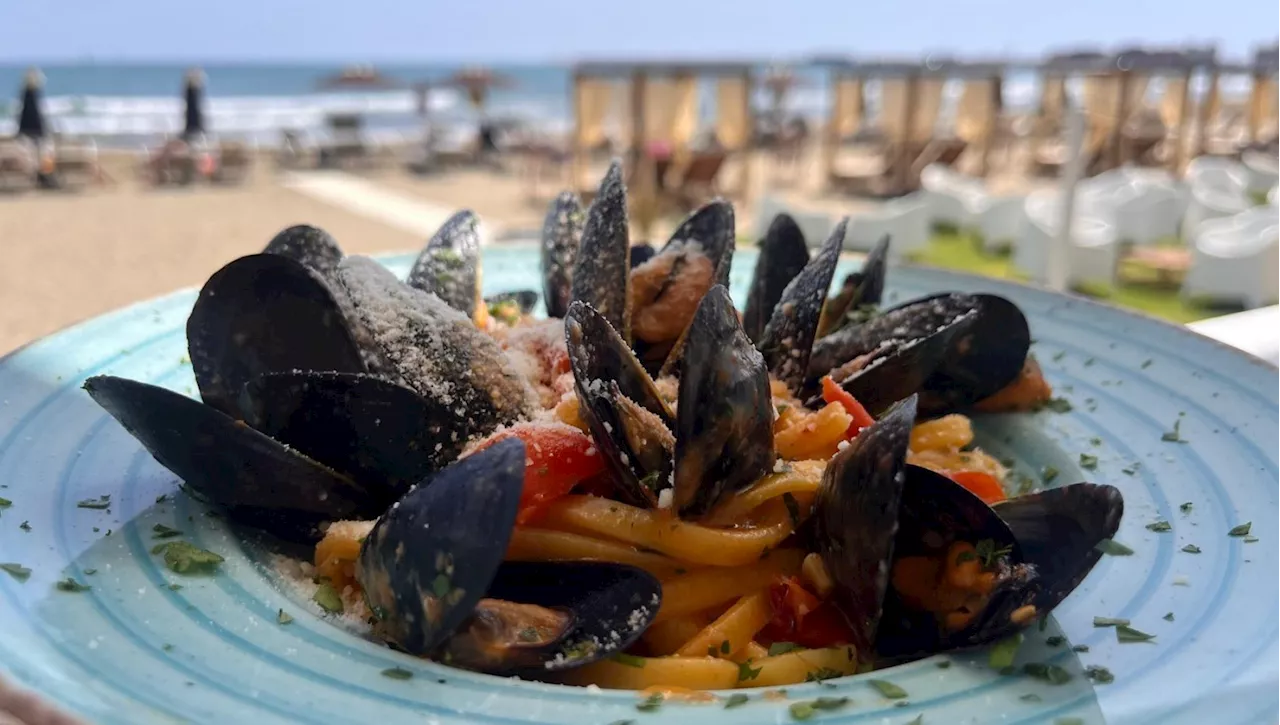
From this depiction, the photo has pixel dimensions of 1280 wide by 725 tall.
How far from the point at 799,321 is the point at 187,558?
1807 millimetres

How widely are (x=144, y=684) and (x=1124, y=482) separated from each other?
99.5 inches

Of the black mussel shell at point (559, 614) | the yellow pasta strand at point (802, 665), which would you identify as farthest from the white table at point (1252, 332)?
the black mussel shell at point (559, 614)

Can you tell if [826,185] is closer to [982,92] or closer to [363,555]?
[982,92]

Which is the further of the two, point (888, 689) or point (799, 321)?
point (799, 321)

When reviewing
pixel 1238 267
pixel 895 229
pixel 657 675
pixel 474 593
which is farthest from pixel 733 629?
pixel 895 229

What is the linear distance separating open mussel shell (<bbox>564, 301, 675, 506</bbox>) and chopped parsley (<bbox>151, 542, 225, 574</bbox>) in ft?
3.04

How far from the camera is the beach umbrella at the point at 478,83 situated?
31.2 m

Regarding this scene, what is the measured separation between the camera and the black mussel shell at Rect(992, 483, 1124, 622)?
2.02 meters

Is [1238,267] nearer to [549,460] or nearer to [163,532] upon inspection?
[549,460]

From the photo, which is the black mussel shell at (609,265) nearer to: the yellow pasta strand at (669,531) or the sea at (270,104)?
the yellow pasta strand at (669,531)

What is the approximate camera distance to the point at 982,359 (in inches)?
123

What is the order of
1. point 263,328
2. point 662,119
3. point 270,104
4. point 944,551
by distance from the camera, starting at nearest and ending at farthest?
point 944,551
point 263,328
point 662,119
point 270,104

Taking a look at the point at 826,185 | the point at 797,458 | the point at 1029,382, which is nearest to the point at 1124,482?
the point at 1029,382

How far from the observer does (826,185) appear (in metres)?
24.5
